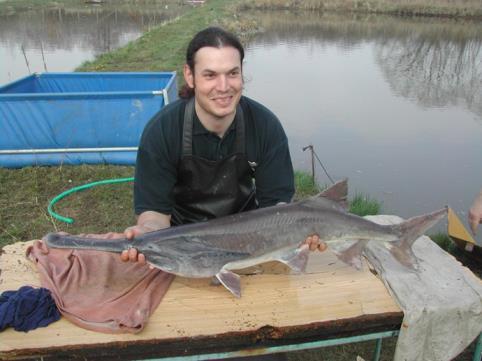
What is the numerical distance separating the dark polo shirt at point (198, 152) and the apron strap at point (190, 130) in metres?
0.04

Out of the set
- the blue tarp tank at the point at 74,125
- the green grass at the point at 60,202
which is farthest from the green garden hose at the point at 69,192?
the blue tarp tank at the point at 74,125

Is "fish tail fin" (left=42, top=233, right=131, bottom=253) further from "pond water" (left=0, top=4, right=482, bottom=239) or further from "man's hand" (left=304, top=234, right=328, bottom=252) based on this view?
"pond water" (left=0, top=4, right=482, bottom=239)

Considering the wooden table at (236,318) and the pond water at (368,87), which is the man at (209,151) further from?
the pond water at (368,87)

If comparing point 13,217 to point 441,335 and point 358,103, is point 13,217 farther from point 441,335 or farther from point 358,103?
point 358,103

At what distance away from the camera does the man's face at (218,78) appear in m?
2.93

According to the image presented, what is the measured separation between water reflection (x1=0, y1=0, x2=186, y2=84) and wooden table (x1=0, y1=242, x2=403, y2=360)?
12.6 m

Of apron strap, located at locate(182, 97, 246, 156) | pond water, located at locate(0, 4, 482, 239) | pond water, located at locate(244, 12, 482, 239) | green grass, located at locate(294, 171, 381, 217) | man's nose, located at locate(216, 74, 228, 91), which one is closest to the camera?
man's nose, located at locate(216, 74, 228, 91)

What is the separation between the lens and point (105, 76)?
8.54 metres

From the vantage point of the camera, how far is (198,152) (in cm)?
331

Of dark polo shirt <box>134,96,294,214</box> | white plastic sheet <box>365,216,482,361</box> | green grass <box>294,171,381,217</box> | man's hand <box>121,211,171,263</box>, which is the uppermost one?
dark polo shirt <box>134,96,294,214</box>

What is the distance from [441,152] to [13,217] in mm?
7830

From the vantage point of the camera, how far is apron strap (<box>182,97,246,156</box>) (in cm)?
322

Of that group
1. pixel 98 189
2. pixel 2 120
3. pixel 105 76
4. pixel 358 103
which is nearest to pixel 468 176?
pixel 358 103

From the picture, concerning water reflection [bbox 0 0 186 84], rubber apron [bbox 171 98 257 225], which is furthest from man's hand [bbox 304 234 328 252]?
water reflection [bbox 0 0 186 84]
